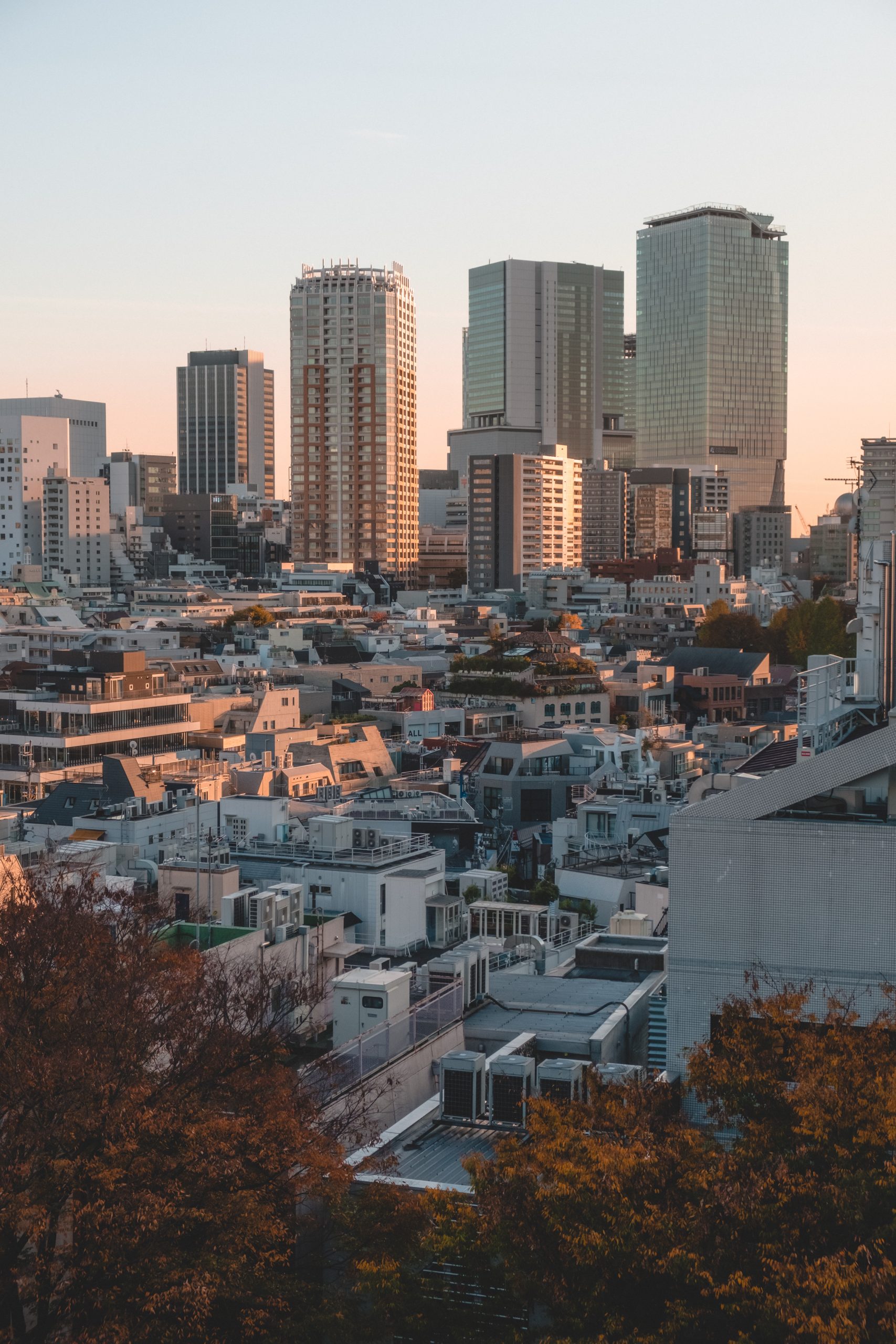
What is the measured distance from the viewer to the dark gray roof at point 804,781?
12.7 m

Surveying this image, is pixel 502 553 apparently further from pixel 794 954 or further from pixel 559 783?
pixel 794 954

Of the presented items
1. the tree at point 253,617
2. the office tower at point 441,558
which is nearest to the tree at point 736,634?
the tree at point 253,617

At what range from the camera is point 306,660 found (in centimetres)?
7906

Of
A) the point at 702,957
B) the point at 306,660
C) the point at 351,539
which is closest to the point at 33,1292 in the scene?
the point at 702,957

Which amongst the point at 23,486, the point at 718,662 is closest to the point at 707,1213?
the point at 718,662

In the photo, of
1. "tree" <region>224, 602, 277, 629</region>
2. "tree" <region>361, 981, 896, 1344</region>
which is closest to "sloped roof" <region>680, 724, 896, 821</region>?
"tree" <region>361, 981, 896, 1344</region>

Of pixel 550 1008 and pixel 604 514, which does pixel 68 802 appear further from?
pixel 604 514

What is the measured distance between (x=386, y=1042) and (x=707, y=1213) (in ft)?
18.2

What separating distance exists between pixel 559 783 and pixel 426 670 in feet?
98.6

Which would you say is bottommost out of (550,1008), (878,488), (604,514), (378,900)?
(378,900)

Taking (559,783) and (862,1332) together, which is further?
(559,783)

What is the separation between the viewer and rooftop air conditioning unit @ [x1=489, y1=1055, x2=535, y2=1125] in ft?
43.0

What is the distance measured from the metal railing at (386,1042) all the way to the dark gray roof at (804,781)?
360 centimetres

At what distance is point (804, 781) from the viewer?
12.8 m
